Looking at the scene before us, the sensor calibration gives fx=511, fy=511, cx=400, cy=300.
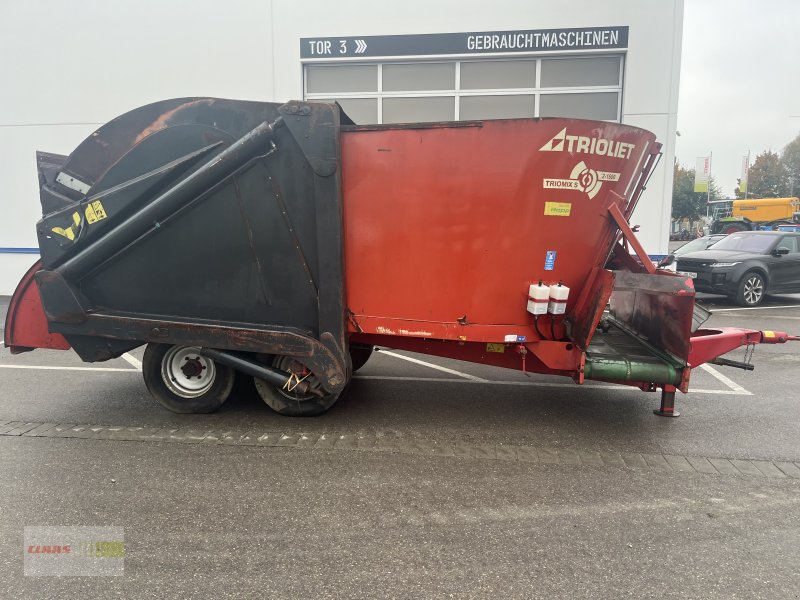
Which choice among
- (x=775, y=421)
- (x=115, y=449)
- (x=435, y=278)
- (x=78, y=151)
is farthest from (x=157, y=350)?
(x=775, y=421)

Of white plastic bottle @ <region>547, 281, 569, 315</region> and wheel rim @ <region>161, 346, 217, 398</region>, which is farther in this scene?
wheel rim @ <region>161, 346, 217, 398</region>

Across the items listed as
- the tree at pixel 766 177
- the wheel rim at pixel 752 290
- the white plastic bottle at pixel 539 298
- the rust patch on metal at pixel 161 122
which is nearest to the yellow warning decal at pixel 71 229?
the rust patch on metal at pixel 161 122

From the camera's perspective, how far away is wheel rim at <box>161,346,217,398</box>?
15.4ft

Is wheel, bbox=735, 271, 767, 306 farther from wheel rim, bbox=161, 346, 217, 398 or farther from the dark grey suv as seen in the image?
wheel rim, bbox=161, 346, 217, 398

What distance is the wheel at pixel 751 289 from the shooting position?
11.4 meters

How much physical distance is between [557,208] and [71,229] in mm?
4053

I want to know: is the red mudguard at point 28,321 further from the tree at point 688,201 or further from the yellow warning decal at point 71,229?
the tree at point 688,201

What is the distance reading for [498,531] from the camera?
3000 millimetres

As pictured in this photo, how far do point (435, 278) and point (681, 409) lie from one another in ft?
9.66

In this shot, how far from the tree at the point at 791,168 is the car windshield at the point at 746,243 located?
59.2 m

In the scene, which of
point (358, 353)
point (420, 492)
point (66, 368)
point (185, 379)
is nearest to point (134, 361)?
point (66, 368)

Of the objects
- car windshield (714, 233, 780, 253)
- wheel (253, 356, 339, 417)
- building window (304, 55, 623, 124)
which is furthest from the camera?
car windshield (714, 233, 780, 253)

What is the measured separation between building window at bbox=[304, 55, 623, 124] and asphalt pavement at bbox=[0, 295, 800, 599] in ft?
23.1

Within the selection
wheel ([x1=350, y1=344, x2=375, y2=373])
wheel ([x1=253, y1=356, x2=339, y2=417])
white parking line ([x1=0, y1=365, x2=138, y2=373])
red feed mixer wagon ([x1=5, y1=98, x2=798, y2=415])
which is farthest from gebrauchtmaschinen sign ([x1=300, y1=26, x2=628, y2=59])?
wheel ([x1=253, y1=356, x2=339, y2=417])
